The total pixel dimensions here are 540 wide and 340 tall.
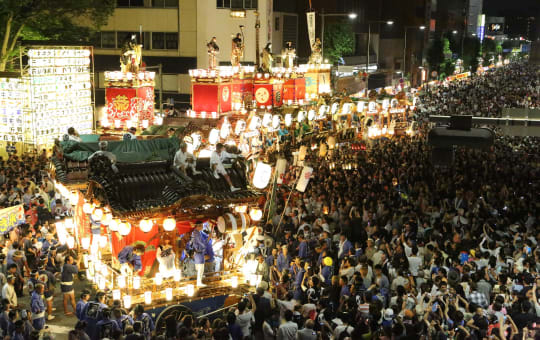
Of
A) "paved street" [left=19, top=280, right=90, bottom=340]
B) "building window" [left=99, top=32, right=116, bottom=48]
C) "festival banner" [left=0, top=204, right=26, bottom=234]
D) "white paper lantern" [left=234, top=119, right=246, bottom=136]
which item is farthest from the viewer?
"building window" [left=99, top=32, right=116, bottom=48]

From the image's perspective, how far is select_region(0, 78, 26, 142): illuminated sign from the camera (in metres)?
A: 26.8

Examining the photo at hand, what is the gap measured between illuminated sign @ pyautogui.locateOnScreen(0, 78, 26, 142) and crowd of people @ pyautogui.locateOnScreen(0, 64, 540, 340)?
7341 mm

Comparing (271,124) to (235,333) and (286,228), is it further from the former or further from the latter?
(235,333)

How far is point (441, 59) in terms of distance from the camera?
7744cm

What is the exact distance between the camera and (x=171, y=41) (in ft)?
132

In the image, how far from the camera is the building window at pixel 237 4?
40.3 meters

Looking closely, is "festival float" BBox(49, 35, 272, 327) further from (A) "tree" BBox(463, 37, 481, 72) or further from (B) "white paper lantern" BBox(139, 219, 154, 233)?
(A) "tree" BBox(463, 37, 481, 72)

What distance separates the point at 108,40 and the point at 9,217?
30760mm

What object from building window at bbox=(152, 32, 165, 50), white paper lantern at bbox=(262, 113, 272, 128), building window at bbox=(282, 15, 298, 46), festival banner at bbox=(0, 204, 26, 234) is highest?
building window at bbox=(282, 15, 298, 46)

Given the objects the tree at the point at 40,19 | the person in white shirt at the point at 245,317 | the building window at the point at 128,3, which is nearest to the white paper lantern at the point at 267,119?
the tree at the point at 40,19

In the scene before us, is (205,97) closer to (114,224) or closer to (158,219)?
(158,219)

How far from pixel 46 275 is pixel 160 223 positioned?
2.82m

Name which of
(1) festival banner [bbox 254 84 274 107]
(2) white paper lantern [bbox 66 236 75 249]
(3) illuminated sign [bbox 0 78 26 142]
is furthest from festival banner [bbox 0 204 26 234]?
(1) festival banner [bbox 254 84 274 107]

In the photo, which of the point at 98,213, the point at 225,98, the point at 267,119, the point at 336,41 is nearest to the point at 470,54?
the point at 336,41
